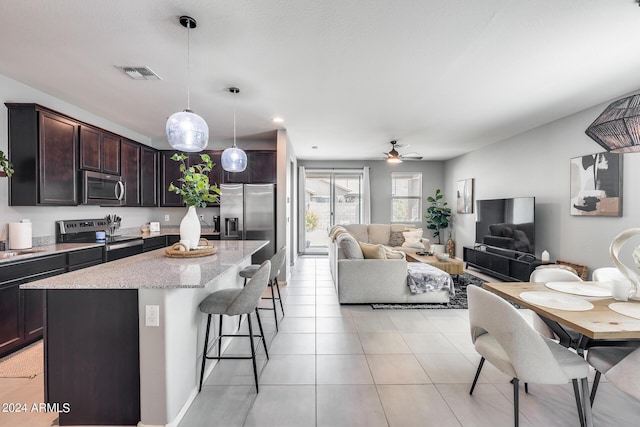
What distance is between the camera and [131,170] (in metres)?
4.63

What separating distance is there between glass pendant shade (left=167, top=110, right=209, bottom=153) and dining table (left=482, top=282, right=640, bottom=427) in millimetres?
2505

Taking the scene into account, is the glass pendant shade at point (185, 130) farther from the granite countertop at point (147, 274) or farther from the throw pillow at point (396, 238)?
the throw pillow at point (396, 238)

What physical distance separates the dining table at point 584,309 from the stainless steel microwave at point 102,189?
4.56m

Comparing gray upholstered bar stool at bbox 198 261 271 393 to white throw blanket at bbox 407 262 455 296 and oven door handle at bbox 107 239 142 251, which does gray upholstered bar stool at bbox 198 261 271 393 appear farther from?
white throw blanket at bbox 407 262 455 296

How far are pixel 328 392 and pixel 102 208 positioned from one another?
4.39 m

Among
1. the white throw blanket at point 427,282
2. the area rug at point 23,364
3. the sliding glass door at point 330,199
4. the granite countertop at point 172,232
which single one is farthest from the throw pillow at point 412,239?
the area rug at point 23,364

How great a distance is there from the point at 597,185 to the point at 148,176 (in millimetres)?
6727

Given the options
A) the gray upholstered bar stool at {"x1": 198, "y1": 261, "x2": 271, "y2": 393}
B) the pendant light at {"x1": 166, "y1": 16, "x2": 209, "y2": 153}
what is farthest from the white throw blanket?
the pendant light at {"x1": 166, "y1": 16, "x2": 209, "y2": 153}

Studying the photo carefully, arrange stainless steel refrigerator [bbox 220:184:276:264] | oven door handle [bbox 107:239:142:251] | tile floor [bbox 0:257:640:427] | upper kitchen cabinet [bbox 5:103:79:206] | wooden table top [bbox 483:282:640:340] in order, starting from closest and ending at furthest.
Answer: wooden table top [bbox 483:282:640:340] → tile floor [bbox 0:257:640:427] → upper kitchen cabinet [bbox 5:103:79:206] → oven door handle [bbox 107:239:142:251] → stainless steel refrigerator [bbox 220:184:276:264]

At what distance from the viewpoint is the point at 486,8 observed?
194cm

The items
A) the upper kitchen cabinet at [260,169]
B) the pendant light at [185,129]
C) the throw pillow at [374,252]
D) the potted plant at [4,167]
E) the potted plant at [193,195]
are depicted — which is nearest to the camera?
the pendant light at [185,129]

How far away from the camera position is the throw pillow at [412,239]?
6293mm

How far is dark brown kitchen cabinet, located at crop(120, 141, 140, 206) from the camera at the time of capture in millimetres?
4434

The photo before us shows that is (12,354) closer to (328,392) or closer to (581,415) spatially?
(328,392)
